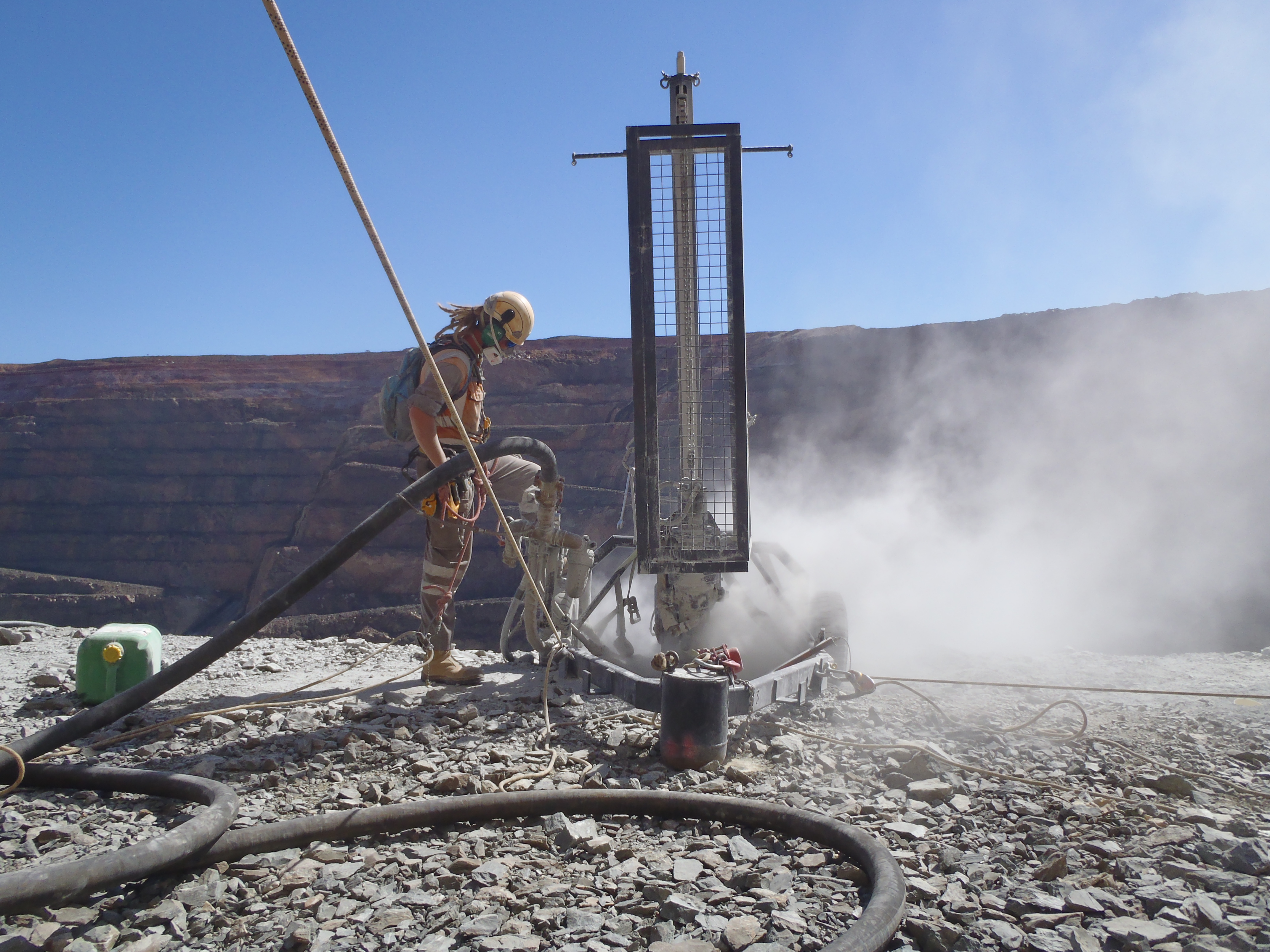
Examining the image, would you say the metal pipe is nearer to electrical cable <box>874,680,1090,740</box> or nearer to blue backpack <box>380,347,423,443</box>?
electrical cable <box>874,680,1090,740</box>

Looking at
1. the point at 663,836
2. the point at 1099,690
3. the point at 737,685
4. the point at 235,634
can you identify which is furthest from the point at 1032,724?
the point at 235,634

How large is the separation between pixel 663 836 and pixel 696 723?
66cm

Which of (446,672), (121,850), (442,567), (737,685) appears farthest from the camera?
(446,672)

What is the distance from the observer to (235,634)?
3.03 m

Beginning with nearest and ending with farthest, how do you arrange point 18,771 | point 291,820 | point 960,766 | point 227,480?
point 291,820
point 18,771
point 960,766
point 227,480

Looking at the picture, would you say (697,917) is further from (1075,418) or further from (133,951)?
(1075,418)

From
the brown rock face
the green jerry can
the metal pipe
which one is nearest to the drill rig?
the metal pipe

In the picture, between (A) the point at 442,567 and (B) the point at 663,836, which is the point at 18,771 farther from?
(B) the point at 663,836

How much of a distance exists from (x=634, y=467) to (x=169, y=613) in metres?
24.7

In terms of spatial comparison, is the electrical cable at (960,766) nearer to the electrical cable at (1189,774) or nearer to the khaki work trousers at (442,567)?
the electrical cable at (1189,774)

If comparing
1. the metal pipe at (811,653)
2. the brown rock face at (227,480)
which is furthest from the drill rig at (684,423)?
the brown rock face at (227,480)

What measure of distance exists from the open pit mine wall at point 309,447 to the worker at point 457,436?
17408 mm

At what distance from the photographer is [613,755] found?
3.24 meters

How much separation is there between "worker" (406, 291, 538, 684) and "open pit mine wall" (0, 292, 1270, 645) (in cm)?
1741
